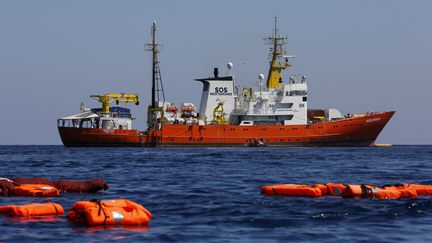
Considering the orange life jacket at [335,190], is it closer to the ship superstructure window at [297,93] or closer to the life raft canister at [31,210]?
the life raft canister at [31,210]

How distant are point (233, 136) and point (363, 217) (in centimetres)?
4958

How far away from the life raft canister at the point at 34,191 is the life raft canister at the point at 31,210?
380cm

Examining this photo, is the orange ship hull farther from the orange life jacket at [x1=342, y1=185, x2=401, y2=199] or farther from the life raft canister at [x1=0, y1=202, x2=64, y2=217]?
the life raft canister at [x1=0, y1=202, x2=64, y2=217]

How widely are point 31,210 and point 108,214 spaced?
6.80 feet

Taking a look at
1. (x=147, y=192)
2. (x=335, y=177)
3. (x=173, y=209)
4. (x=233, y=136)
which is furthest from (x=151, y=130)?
(x=173, y=209)

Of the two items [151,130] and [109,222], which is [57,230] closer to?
[109,222]

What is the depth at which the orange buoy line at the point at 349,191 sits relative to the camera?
20.1m

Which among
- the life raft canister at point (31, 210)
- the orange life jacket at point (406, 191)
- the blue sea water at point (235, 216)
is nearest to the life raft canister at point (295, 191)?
the blue sea water at point (235, 216)

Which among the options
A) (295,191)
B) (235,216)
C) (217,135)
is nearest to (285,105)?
(217,135)

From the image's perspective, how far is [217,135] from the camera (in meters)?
65.6

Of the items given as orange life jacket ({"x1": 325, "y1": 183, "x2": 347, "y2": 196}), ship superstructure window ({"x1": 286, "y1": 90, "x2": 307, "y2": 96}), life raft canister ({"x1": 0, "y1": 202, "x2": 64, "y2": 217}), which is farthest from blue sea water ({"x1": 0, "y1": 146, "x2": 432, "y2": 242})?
ship superstructure window ({"x1": 286, "y1": 90, "x2": 307, "y2": 96})

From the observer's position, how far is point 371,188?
2034 centimetres

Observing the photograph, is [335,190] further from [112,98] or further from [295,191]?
[112,98]


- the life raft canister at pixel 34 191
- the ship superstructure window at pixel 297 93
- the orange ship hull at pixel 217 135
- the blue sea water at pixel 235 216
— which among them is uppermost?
the ship superstructure window at pixel 297 93
